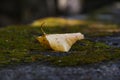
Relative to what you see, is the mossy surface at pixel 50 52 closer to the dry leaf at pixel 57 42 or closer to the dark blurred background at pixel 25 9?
the dry leaf at pixel 57 42

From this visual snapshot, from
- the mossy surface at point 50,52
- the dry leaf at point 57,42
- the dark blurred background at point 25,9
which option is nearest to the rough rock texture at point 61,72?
the mossy surface at point 50,52

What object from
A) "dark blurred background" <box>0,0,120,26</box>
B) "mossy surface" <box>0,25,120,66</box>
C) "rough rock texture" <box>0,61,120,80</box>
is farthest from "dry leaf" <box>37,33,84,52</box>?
"dark blurred background" <box>0,0,120,26</box>

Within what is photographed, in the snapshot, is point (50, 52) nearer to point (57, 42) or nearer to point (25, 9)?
point (57, 42)

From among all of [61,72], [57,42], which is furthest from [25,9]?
[61,72]

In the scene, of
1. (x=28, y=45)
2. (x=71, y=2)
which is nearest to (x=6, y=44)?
(x=28, y=45)

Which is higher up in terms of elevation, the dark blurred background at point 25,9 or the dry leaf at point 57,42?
the dry leaf at point 57,42

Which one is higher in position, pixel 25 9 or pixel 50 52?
pixel 50 52

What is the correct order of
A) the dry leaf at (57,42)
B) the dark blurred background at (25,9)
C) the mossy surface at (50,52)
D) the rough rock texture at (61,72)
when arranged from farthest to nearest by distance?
the dark blurred background at (25,9) → the dry leaf at (57,42) → the mossy surface at (50,52) → the rough rock texture at (61,72)

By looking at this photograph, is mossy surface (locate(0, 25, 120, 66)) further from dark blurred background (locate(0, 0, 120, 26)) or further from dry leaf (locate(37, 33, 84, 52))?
dark blurred background (locate(0, 0, 120, 26))

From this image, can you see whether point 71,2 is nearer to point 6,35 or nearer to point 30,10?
point 30,10

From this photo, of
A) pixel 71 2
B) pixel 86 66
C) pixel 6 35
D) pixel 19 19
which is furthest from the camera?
pixel 19 19

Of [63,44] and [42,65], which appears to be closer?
[42,65]
